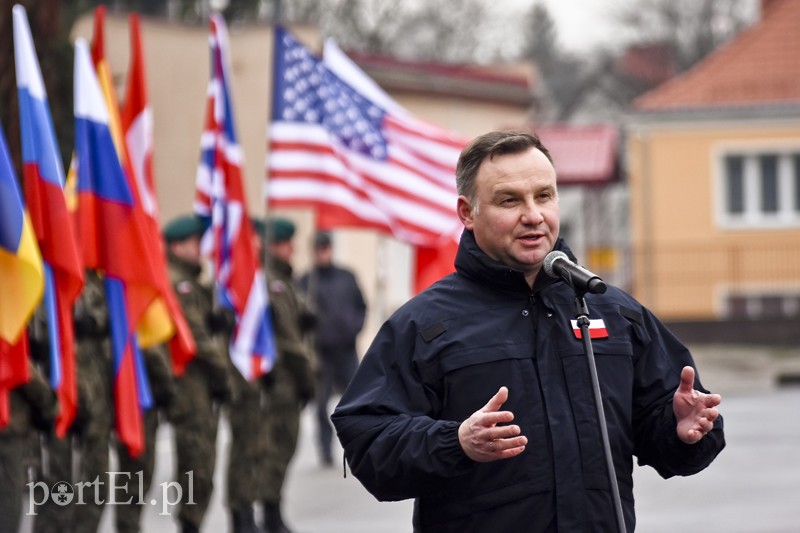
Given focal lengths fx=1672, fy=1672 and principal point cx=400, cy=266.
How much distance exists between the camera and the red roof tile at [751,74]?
34.8m

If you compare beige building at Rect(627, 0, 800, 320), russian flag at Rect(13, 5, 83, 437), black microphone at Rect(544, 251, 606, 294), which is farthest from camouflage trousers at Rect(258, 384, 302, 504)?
beige building at Rect(627, 0, 800, 320)

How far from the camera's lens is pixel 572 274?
13.7 feet

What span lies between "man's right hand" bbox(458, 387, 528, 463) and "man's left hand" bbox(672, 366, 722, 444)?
51 cm

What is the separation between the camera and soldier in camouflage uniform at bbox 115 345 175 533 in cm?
928

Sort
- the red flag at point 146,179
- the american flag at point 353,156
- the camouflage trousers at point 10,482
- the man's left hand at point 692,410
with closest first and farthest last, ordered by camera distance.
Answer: the man's left hand at point 692,410 → the camouflage trousers at point 10,482 → the red flag at point 146,179 → the american flag at point 353,156

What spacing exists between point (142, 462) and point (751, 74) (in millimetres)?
28313

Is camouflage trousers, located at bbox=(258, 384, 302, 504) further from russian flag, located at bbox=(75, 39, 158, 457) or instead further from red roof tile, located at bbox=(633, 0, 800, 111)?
red roof tile, located at bbox=(633, 0, 800, 111)

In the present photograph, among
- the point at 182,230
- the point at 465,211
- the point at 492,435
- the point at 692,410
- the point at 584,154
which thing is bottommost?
the point at 492,435

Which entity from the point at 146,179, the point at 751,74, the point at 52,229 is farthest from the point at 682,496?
the point at 751,74

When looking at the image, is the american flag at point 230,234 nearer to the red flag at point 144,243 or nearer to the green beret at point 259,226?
the green beret at point 259,226

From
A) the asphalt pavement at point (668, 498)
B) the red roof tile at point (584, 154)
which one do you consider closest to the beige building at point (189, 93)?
the red roof tile at point (584, 154)

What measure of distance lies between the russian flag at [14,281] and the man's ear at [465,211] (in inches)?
141

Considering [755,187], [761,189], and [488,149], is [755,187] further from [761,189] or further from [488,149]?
[488,149]

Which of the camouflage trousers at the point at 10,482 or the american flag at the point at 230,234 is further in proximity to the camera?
the american flag at the point at 230,234
